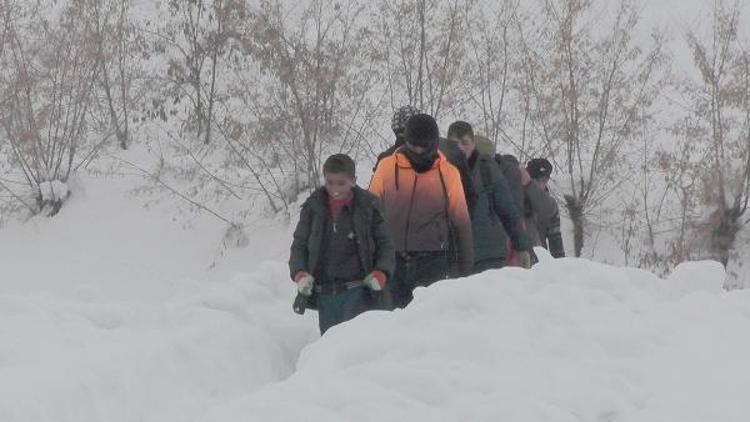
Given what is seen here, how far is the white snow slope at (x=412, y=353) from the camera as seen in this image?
3.59m

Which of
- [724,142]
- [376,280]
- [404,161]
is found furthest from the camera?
[724,142]

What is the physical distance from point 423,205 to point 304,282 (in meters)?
0.87

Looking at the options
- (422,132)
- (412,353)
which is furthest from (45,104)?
(412,353)

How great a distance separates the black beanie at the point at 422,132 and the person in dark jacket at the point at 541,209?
201 cm

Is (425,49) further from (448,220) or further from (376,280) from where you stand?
(376,280)

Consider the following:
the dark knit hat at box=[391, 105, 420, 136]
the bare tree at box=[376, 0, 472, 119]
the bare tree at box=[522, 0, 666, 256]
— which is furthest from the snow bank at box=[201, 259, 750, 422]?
the bare tree at box=[376, 0, 472, 119]

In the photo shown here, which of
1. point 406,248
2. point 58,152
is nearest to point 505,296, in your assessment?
point 406,248

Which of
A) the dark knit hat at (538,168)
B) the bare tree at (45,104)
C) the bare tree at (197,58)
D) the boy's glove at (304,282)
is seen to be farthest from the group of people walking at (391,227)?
the bare tree at (197,58)

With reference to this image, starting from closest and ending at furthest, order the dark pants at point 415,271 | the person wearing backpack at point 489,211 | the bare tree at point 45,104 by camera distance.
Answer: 1. the dark pants at point 415,271
2. the person wearing backpack at point 489,211
3. the bare tree at point 45,104

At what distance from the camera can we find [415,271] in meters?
6.16

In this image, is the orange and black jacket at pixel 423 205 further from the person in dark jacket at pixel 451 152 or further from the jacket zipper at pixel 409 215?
the person in dark jacket at pixel 451 152

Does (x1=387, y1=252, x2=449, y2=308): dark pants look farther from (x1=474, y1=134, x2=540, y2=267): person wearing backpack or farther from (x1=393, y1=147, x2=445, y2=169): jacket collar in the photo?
(x1=474, y1=134, x2=540, y2=267): person wearing backpack

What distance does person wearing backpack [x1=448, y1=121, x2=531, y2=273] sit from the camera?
6602mm

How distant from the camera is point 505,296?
489 cm
